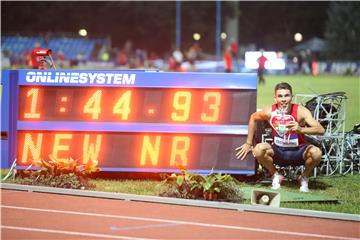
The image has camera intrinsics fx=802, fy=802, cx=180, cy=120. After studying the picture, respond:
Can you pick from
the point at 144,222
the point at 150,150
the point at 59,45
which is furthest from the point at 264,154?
the point at 59,45

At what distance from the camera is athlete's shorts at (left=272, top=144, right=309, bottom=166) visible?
10883mm

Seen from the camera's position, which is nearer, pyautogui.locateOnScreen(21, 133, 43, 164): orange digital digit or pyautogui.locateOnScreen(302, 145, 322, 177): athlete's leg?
pyautogui.locateOnScreen(302, 145, 322, 177): athlete's leg

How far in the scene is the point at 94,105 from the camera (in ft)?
38.4

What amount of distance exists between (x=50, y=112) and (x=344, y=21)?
6218 cm

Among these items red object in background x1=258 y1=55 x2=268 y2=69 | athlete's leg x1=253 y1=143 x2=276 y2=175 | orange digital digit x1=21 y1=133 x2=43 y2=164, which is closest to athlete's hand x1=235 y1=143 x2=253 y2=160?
athlete's leg x1=253 y1=143 x2=276 y2=175

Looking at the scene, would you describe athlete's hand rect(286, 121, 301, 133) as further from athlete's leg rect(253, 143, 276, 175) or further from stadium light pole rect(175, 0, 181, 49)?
stadium light pole rect(175, 0, 181, 49)

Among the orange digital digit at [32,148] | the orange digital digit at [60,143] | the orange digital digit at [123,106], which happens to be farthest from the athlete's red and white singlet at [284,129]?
the orange digital digit at [32,148]

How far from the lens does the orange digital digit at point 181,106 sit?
37.6ft

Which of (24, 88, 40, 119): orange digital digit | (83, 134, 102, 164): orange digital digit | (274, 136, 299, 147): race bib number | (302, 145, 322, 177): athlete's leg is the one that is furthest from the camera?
(24, 88, 40, 119): orange digital digit

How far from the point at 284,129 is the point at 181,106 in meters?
1.60

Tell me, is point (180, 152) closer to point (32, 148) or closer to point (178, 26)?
point (32, 148)

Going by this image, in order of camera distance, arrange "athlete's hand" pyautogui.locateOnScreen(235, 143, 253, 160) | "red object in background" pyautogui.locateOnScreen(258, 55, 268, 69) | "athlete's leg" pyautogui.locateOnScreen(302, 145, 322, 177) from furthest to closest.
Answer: "red object in background" pyautogui.locateOnScreen(258, 55, 268, 69)
"athlete's hand" pyautogui.locateOnScreen(235, 143, 253, 160)
"athlete's leg" pyautogui.locateOnScreen(302, 145, 322, 177)

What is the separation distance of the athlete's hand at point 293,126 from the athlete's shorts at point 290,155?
14.1 inches

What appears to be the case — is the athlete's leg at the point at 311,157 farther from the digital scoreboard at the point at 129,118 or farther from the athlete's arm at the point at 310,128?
the digital scoreboard at the point at 129,118
